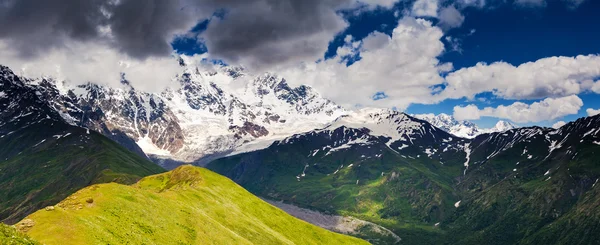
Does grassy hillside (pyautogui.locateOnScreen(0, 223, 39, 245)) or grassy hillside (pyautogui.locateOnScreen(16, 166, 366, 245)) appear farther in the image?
grassy hillside (pyautogui.locateOnScreen(16, 166, 366, 245))

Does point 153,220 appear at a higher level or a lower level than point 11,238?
higher

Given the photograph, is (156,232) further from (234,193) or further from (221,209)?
(234,193)

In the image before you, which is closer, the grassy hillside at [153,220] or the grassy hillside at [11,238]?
the grassy hillside at [11,238]

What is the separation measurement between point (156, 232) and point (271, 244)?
55444 mm

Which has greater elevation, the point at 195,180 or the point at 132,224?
the point at 195,180

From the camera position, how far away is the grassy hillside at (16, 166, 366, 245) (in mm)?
71312

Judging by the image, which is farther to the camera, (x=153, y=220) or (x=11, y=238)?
(x=153, y=220)

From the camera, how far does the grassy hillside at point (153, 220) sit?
7131 centimetres

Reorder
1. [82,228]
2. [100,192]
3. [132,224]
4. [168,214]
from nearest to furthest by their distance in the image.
Result: [82,228]
[132,224]
[100,192]
[168,214]

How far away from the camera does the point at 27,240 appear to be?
53688mm

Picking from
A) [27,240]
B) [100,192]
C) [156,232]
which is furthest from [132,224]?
[27,240]

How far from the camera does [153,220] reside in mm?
96938

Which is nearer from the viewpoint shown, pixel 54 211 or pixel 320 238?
pixel 54 211

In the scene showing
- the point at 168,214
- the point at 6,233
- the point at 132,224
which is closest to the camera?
the point at 6,233
